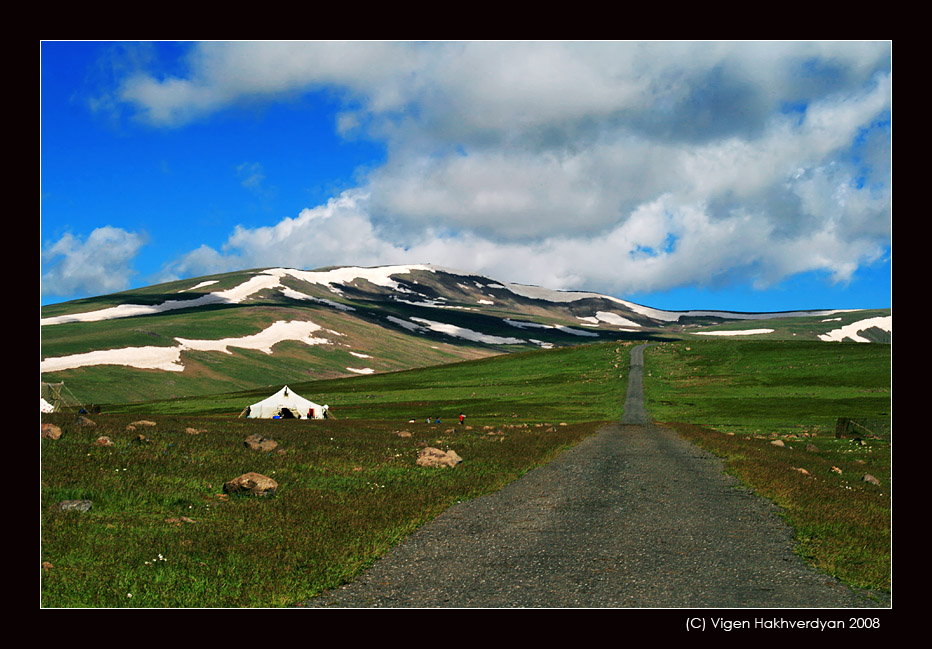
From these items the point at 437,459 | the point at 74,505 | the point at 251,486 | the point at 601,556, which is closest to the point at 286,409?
the point at 437,459

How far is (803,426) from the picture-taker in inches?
2847

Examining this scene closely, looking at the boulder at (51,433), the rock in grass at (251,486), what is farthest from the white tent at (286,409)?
the rock in grass at (251,486)

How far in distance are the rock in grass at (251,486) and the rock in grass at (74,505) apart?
15.2ft

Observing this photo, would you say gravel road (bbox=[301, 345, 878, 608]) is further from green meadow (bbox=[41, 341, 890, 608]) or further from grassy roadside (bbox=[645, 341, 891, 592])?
grassy roadside (bbox=[645, 341, 891, 592])

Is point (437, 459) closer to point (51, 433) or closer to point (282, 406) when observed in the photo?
point (51, 433)

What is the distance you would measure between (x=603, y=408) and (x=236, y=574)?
3588 inches

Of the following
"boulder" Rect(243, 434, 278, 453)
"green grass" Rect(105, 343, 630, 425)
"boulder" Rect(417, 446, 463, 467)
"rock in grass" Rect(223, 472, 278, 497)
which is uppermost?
"rock in grass" Rect(223, 472, 278, 497)

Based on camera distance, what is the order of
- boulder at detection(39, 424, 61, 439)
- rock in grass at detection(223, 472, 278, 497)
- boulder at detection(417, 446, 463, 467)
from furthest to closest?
boulder at detection(417, 446, 463, 467)
boulder at detection(39, 424, 61, 439)
rock in grass at detection(223, 472, 278, 497)

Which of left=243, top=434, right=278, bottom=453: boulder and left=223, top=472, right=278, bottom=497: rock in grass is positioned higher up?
left=223, top=472, right=278, bottom=497: rock in grass

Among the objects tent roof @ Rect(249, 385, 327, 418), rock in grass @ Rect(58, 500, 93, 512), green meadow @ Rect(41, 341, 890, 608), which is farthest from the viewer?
tent roof @ Rect(249, 385, 327, 418)

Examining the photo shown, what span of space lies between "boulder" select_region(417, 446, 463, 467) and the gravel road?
17.9 ft

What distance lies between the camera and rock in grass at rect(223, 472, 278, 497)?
2184 centimetres

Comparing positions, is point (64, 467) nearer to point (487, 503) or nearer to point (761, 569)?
point (487, 503)

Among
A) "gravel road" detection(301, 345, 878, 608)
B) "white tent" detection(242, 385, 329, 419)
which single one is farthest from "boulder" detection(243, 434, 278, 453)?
"white tent" detection(242, 385, 329, 419)
